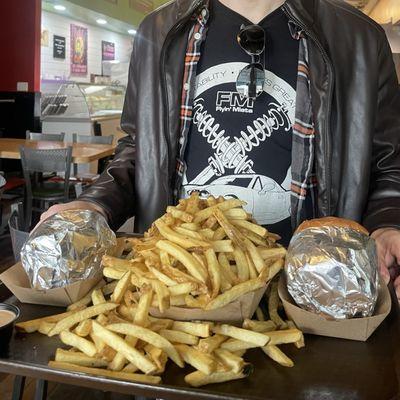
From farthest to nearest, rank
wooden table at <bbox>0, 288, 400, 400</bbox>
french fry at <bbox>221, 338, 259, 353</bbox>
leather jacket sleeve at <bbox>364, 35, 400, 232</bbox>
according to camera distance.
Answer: leather jacket sleeve at <bbox>364, 35, 400, 232</bbox>
french fry at <bbox>221, 338, 259, 353</bbox>
wooden table at <bbox>0, 288, 400, 400</bbox>

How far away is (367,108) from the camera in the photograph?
159cm

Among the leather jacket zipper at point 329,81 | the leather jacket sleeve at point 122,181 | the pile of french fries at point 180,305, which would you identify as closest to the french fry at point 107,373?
the pile of french fries at point 180,305

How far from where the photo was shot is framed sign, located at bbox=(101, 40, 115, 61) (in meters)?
13.9

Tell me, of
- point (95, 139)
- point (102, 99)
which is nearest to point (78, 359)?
point (95, 139)

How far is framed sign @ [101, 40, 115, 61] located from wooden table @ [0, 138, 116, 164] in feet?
27.0

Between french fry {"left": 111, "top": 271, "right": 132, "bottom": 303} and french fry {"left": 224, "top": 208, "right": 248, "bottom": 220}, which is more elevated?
french fry {"left": 224, "top": 208, "right": 248, "bottom": 220}

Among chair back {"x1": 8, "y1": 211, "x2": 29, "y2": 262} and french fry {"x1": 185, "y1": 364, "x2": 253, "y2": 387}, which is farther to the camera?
Result: chair back {"x1": 8, "y1": 211, "x2": 29, "y2": 262}

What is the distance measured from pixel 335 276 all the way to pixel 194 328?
0.98 feet

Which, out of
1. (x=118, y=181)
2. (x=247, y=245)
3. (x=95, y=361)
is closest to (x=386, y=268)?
(x=247, y=245)

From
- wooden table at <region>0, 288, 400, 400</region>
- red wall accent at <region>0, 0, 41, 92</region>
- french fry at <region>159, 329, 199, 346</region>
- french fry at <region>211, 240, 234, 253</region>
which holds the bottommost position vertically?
wooden table at <region>0, 288, 400, 400</region>

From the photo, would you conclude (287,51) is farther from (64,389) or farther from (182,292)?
(64,389)

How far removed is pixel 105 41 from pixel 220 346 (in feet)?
46.3

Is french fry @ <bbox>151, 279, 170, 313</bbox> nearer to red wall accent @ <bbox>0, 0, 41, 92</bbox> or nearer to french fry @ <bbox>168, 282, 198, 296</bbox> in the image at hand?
french fry @ <bbox>168, 282, 198, 296</bbox>

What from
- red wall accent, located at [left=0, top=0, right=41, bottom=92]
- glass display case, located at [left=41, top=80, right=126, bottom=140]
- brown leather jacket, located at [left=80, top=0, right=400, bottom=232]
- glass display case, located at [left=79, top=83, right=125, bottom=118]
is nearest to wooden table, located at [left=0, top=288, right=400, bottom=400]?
brown leather jacket, located at [left=80, top=0, right=400, bottom=232]
